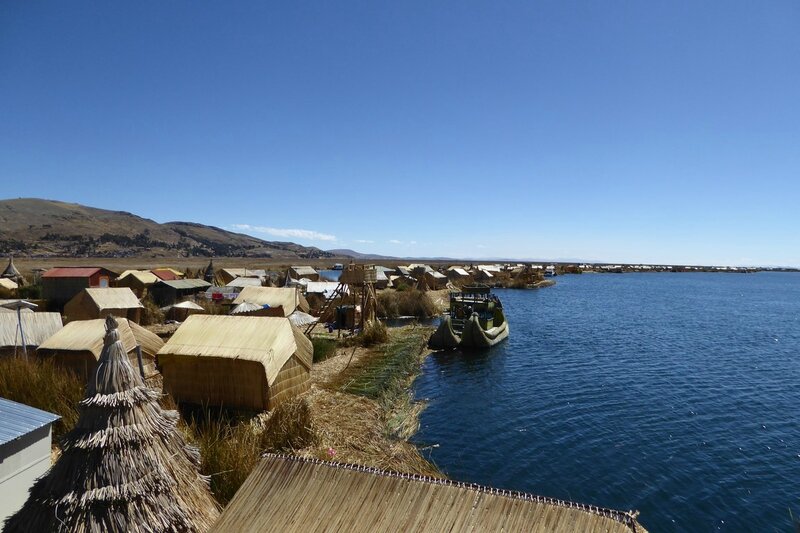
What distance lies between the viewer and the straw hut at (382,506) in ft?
16.5

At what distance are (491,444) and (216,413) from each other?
29.1ft

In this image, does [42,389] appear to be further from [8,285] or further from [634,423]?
[8,285]

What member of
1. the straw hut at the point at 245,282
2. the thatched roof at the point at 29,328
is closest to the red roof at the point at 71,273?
the straw hut at the point at 245,282

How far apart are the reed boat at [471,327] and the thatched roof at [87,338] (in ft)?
59.0

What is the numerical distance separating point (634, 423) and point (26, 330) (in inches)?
902

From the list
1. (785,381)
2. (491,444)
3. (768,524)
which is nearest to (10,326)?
(491,444)

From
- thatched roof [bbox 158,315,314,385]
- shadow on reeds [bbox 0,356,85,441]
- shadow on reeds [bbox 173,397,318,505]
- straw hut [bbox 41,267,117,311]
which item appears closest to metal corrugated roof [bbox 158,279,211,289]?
straw hut [bbox 41,267,117,311]

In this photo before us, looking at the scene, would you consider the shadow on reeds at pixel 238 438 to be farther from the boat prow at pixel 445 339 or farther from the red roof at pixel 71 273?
the red roof at pixel 71 273

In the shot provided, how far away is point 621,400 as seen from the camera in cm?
2042

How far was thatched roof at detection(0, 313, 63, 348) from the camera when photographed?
55.0 ft

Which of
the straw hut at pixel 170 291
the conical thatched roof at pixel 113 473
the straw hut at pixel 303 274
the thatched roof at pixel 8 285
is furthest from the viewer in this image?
the straw hut at pixel 303 274

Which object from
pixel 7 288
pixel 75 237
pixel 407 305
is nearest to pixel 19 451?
pixel 407 305

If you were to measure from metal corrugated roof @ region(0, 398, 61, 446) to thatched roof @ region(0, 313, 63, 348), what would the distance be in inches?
452

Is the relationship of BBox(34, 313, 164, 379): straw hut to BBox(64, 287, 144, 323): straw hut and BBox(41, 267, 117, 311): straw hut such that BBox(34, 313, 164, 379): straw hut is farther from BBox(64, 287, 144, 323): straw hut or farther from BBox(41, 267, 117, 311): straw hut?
BBox(41, 267, 117, 311): straw hut
